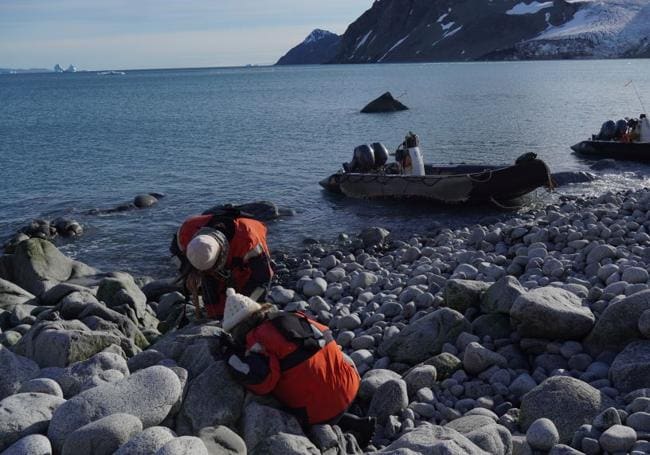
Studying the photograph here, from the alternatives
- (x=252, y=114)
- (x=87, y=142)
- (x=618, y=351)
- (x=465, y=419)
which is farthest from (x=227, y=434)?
(x=252, y=114)

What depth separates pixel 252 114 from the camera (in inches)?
2329

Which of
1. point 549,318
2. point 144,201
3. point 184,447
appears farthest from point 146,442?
point 144,201

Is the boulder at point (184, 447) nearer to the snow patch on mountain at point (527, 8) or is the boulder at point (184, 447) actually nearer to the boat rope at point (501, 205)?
the boat rope at point (501, 205)

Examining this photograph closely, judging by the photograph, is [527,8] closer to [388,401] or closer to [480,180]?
[480,180]

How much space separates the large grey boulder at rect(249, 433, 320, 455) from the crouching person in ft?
1.78

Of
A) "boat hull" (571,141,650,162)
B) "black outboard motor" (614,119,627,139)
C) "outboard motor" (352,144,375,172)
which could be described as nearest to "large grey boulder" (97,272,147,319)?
"outboard motor" (352,144,375,172)

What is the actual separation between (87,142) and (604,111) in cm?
3351

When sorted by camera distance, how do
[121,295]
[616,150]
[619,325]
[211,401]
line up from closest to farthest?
1. [211,401]
2. [619,325]
3. [121,295]
4. [616,150]

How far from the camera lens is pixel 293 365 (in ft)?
18.6

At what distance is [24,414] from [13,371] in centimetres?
131

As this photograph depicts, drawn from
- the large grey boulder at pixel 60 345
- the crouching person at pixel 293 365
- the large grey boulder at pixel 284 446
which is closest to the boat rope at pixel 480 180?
the large grey boulder at pixel 60 345

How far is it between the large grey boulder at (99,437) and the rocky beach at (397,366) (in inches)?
0.4

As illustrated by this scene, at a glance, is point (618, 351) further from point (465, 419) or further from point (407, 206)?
point (407, 206)

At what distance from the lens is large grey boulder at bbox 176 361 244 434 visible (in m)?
5.65
